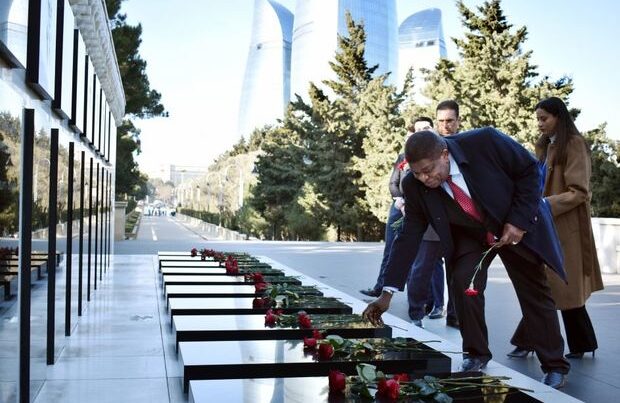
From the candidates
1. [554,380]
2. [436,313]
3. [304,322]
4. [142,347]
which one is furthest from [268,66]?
[554,380]

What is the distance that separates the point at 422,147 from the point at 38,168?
223 cm

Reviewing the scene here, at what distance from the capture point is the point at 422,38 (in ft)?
417

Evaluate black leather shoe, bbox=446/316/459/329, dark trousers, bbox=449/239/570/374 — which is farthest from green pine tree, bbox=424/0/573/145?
dark trousers, bbox=449/239/570/374

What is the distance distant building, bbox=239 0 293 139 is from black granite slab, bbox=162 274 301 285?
364ft

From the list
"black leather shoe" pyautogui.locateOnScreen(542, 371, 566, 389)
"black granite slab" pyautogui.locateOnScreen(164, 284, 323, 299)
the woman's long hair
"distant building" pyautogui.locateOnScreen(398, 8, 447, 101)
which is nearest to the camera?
"black leather shoe" pyautogui.locateOnScreen(542, 371, 566, 389)

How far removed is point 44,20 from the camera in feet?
13.5

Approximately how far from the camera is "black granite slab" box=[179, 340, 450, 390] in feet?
13.2

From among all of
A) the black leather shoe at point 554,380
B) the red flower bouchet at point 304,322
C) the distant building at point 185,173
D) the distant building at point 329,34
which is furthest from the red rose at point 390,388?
the distant building at point 185,173

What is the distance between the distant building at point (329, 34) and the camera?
95688mm

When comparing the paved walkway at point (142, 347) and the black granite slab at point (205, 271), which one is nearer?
the paved walkway at point (142, 347)

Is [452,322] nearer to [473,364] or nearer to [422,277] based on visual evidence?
[422,277]

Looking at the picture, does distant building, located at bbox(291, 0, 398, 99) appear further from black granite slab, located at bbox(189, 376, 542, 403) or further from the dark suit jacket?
black granite slab, located at bbox(189, 376, 542, 403)

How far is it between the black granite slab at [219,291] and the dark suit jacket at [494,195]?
2838 mm

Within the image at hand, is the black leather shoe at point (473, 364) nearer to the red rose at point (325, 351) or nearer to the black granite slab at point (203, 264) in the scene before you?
the red rose at point (325, 351)
